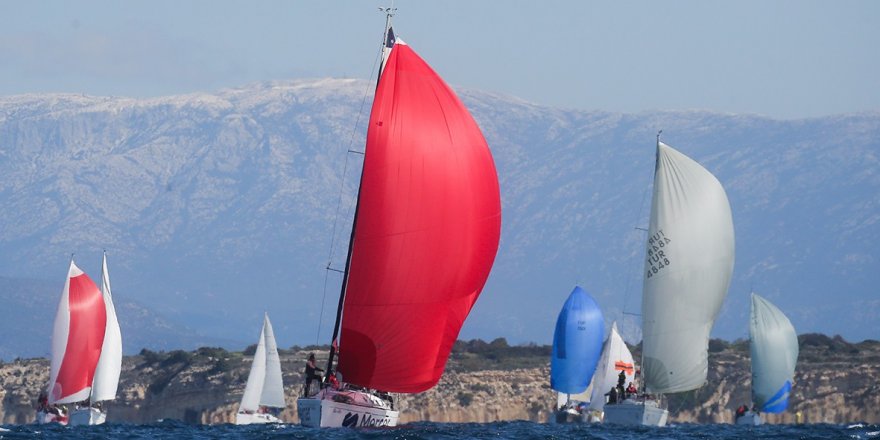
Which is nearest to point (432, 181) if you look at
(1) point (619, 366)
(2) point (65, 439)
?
(2) point (65, 439)

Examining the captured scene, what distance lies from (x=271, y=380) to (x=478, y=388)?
548 inches

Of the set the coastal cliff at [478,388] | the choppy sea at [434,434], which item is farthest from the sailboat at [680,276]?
the coastal cliff at [478,388]

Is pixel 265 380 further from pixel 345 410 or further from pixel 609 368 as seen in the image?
pixel 345 410

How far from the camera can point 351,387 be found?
49031mm

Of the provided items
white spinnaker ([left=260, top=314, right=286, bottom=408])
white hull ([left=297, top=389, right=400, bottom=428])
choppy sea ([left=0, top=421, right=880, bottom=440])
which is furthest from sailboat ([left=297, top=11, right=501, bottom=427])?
white spinnaker ([left=260, top=314, right=286, bottom=408])

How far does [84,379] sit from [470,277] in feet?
102

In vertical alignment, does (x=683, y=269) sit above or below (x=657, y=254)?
below

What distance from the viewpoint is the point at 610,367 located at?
81688 mm

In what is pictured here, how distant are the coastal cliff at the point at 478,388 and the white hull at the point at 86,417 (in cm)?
2022

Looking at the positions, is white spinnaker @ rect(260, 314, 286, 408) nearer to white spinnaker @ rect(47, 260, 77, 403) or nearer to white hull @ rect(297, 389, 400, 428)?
white spinnaker @ rect(47, 260, 77, 403)

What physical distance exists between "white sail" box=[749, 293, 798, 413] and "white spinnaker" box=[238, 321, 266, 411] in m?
23.0

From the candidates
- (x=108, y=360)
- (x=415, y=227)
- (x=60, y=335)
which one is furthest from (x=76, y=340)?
(x=415, y=227)

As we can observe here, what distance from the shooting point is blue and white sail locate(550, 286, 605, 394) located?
271 feet

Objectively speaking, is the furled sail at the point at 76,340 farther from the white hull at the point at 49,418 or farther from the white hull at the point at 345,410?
the white hull at the point at 345,410
